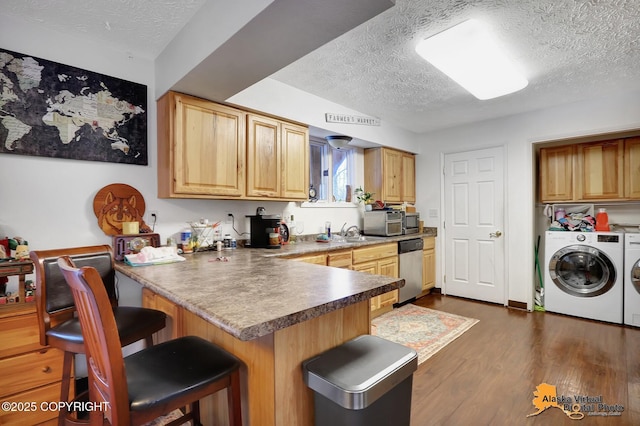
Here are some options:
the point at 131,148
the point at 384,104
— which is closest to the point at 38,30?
the point at 131,148

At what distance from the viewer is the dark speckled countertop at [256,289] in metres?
0.93

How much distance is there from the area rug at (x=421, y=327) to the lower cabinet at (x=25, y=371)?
8.06 ft

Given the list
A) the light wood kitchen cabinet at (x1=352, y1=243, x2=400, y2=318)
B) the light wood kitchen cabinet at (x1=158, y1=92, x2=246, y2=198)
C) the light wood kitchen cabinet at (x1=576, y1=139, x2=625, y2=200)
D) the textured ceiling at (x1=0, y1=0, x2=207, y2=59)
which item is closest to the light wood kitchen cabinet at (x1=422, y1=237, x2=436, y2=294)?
the light wood kitchen cabinet at (x1=352, y1=243, x2=400, y2=318)

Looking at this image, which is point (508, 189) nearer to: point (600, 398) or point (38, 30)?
point (600, 398)

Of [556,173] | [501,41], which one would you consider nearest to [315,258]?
[501,41]

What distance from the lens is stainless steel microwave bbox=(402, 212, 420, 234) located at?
427 centimetres

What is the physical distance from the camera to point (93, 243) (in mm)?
2131

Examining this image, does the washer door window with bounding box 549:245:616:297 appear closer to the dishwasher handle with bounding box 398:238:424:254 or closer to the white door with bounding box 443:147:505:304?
the white door with bounding box 443:147:505:304

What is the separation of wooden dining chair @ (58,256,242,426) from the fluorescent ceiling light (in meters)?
2.39

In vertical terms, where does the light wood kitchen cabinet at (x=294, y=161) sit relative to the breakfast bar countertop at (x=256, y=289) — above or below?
above

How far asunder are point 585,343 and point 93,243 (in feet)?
14.2

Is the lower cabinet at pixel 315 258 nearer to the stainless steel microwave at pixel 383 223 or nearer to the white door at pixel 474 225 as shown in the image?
the stainless steel microwave at pixel 383 223

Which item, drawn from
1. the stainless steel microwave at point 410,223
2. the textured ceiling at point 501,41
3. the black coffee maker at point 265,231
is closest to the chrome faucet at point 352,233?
the stainless steel microwave at point 410,223

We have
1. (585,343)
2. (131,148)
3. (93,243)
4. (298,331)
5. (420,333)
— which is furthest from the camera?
(420,333)
